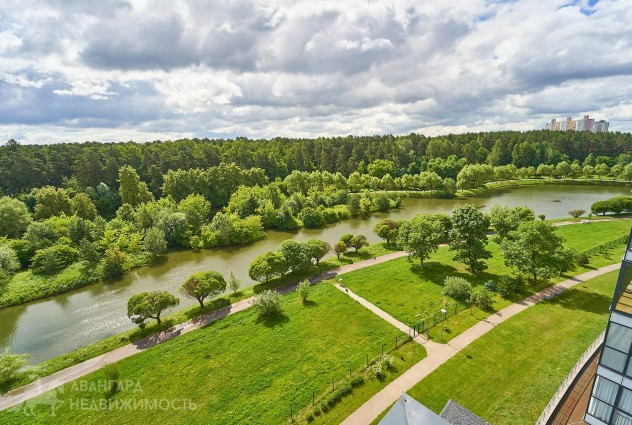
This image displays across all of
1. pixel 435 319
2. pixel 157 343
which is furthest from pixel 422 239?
pixel 157 343

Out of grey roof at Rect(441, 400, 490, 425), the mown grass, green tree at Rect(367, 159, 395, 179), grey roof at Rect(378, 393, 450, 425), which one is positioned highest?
green tree at Rect(367, 159, 395, 179)

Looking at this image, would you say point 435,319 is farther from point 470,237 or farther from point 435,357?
point 470,237

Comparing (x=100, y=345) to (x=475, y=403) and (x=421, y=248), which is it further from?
(x=421, y=248)

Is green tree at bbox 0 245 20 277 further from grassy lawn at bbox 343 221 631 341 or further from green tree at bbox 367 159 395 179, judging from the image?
green tree at bbox 367 159 395 179

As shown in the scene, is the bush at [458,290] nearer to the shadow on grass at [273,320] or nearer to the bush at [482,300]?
the bush at [482,300]

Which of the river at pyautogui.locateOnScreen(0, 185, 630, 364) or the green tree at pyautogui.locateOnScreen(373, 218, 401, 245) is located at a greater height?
the green tree at pyautogui.locateOnScreen(373, 218, 401, 245)

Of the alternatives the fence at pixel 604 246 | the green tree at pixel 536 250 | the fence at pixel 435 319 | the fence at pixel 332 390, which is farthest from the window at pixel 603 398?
the fence at pixel 604 246

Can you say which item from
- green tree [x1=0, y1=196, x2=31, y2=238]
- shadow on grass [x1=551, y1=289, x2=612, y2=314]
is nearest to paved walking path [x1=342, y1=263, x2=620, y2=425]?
shadow on grass [x1=551, y1=289, x2=612, y2=314]
